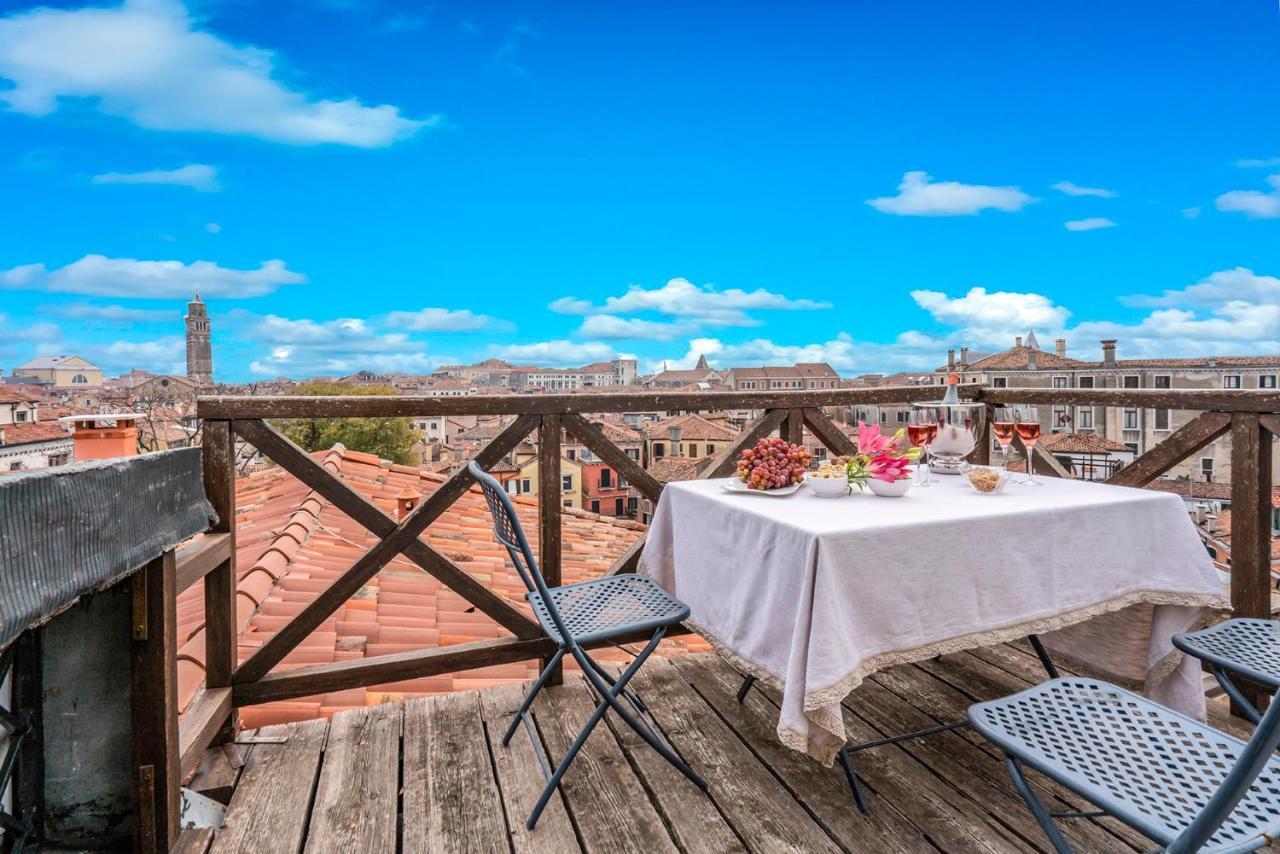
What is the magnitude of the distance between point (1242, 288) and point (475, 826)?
63.5m

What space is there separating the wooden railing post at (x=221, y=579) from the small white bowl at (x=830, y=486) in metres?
1.85

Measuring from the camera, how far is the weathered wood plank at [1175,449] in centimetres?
265

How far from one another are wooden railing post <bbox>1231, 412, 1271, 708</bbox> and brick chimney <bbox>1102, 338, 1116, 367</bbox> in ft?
64.0

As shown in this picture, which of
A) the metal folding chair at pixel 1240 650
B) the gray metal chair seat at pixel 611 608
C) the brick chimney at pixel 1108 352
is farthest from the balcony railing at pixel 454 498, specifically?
the brick chimney at pixel 1108 352

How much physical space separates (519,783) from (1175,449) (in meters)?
2.68

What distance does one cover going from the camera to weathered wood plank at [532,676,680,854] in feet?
6.00

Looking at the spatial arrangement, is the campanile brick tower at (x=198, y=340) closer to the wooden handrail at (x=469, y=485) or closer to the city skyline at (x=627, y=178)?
the city skyline at (x=627, y=178)

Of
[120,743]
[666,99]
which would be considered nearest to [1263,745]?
[120,743]

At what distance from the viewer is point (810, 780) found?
2.10 metres

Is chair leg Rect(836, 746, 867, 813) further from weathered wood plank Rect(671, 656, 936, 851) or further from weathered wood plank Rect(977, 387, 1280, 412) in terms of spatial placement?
weathered wood plank Rect(977, 387, 1280, 412)

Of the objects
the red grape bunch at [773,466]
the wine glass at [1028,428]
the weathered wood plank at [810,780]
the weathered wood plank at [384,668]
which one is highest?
the wine glass at [1028,428]

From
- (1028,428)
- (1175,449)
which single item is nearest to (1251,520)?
(1175,449)

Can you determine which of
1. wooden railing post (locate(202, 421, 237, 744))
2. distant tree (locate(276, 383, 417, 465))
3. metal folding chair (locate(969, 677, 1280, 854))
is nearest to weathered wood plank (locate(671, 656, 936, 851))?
metal folding chair (locate(969, 677, 1280, 854))

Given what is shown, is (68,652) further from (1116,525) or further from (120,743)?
(1116,525)
